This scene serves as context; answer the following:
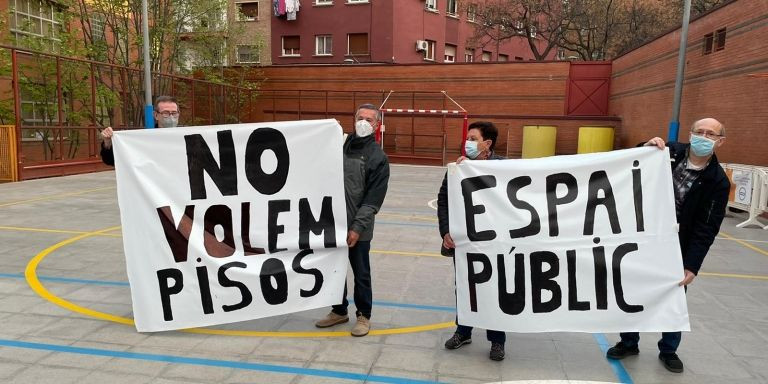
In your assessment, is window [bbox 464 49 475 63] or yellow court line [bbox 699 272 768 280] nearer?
yellow court line [bbox 699 272 768 280]

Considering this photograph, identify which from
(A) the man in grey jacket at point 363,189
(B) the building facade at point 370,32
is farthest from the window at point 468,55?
(A) the man in grey jacket at point 363,189

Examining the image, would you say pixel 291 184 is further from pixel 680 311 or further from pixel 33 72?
pixel 33 72

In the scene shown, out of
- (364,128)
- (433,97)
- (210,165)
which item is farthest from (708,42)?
(210,165)

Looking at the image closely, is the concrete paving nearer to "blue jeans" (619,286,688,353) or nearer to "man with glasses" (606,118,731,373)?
"blue jeans" (619,286,688,353)

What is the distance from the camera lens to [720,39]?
14.4 metres

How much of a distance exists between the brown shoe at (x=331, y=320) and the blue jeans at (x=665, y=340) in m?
2.23

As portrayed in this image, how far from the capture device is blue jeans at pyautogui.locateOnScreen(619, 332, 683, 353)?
3730mm

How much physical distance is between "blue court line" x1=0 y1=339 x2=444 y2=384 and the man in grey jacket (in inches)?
26.7

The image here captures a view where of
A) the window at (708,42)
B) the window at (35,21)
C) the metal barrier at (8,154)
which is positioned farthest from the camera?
the window at (35,21)

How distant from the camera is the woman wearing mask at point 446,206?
3.83 meters

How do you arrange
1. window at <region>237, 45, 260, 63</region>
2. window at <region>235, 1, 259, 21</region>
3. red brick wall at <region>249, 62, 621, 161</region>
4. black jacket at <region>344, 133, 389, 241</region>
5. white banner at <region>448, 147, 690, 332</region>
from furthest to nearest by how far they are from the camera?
window at <region>235, 1, 259, 21</region> < window at <region>237, 45, 260, 63</region> < red brick wall at <region>249, 62, 621, 161</region> < black jacket at <region>344, 133, 389, 241</region> < white banner at <region>448, 147, 690, 332</region>

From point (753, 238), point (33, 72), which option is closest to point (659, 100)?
point (753, 238)

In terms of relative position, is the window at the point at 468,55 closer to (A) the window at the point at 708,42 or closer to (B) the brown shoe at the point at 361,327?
(A) the window at the point at 708,42

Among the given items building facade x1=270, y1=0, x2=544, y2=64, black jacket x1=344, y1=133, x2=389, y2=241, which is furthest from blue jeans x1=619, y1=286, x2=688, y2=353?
building facade x1=270, y1=0, x2=544, y2=64
